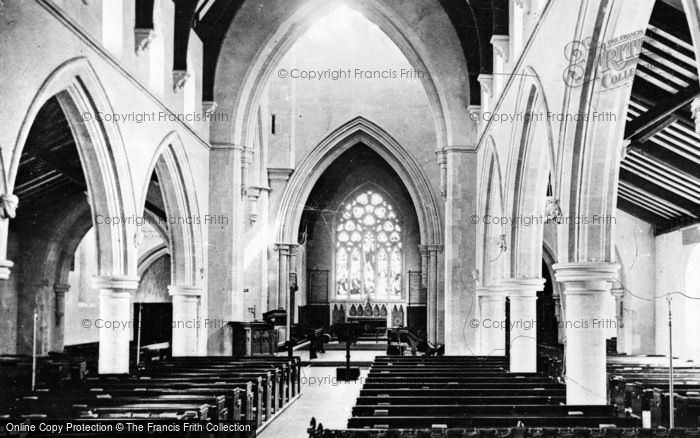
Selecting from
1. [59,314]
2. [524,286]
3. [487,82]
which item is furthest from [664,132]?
[59,314]

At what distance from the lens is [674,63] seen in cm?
1166

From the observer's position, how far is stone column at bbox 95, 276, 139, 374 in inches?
533

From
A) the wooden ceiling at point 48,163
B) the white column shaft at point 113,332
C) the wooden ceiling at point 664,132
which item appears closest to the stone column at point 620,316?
the wooden ceiling at point 664,132

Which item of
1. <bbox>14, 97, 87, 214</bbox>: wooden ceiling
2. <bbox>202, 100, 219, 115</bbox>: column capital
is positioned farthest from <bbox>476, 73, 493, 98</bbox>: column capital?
<bbox>14, 97, 87, 214</bbox>: wooden ceiling

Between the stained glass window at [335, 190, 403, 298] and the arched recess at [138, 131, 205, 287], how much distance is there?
1579 centimetres

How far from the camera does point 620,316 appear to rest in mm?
22328

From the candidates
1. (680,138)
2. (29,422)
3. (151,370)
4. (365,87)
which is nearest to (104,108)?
(151,370)

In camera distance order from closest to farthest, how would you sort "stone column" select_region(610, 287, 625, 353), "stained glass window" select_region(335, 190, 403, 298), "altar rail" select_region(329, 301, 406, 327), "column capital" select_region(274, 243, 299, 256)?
"stone column" select_region(610, 287, 625, 353), "column capital" select_region(274, 243, 299, 256), "altar rail" select_region(329, 301, 406, 327), "stained glass window" select_region(335, 190, 403, 298)

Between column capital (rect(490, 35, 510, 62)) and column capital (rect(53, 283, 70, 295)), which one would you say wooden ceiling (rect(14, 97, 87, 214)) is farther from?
column capital (rect(490, 35, 510, 62))

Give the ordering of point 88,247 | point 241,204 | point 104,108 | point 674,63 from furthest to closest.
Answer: point 88,247
point 241,204
point 104,108
point 674,63

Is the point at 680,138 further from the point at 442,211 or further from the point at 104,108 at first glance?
the point at 442,211

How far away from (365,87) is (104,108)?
1783 cm

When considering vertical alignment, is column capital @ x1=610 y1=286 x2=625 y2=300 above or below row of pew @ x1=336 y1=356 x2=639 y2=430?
above

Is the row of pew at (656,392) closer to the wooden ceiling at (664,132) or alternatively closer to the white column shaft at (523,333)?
the white column shaft at (523,333)
